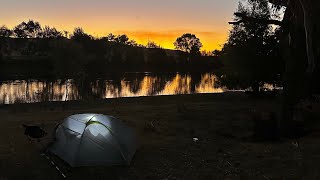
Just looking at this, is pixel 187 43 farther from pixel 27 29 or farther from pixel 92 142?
pixel 92 142

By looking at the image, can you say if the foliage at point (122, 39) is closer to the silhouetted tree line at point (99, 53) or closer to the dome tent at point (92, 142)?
the silhouetted tree line at point (99, 53)

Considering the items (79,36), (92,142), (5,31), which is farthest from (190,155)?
(5,31)

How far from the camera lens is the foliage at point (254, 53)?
28.8 metres

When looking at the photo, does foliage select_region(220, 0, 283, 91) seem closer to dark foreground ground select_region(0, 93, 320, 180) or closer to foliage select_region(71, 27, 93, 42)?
dark foreground ground select_region(0, 93, 320, 180)

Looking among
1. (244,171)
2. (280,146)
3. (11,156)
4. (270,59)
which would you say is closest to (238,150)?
(280,146)

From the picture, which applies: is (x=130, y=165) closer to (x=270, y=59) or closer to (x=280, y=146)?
(x=280, y=146)

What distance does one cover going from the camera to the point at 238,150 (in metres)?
12.8

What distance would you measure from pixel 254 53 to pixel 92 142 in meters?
20.8

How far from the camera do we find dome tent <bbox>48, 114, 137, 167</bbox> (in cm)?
1086

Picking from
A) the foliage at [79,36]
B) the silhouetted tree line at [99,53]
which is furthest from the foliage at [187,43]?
the foliage at [79,36]

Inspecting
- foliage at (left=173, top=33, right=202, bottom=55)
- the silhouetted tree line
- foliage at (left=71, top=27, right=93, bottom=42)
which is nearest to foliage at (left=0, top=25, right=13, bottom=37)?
the silhouetted tree line

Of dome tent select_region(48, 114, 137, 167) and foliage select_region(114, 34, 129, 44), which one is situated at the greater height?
foliage select_region(114, 34, 129, 44)

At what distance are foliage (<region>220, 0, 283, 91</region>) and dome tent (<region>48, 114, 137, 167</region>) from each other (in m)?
18.8

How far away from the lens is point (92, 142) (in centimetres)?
1112
